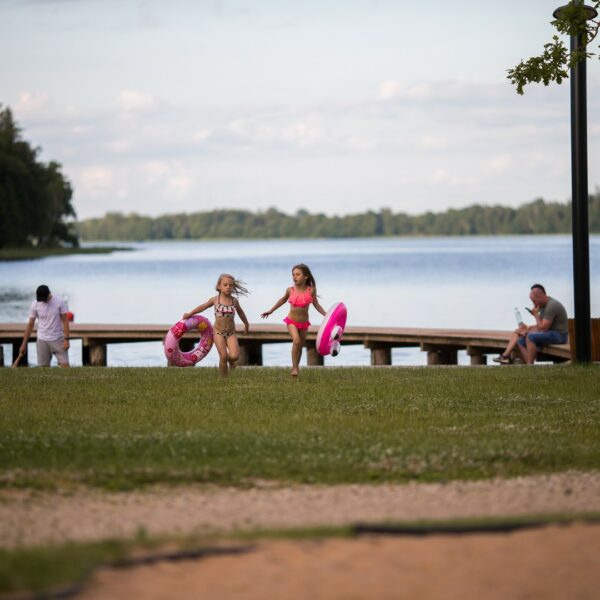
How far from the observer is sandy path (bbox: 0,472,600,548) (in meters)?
7.82

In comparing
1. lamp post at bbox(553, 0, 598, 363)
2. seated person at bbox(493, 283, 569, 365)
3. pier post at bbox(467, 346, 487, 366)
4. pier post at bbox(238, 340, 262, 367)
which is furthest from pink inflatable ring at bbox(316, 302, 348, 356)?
pier post at bbox(238, 340, 262, 367)

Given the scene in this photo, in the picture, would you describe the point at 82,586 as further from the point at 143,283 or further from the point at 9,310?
the point at 143,283

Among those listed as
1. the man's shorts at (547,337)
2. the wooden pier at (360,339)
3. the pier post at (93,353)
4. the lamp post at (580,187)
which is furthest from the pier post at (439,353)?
the lamp post at (580,187)

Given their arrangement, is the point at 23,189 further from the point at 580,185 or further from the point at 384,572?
the point at 384,572

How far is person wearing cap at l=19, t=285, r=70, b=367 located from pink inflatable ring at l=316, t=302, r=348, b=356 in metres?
5.05

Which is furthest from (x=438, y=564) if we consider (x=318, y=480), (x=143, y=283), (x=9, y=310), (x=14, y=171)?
(x=14, y=171)

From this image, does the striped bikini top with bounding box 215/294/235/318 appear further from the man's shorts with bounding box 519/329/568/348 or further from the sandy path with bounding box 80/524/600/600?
the sandy path with bounding box 80/524/600/600

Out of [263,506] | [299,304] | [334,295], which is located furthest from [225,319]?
[334,295]

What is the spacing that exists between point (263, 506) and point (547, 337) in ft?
44.4

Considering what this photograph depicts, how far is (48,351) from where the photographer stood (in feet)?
70.0

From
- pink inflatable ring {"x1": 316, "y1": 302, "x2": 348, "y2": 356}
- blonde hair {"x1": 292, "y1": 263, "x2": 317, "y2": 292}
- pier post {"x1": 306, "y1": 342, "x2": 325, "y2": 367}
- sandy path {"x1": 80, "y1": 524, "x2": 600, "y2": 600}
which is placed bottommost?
pier post {"x1": 306, "y1": 342, "x2": 325, "y2": 367}

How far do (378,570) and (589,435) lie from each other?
19.4 feet

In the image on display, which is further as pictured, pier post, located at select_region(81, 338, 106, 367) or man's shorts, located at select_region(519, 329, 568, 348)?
pier post, located at select_region(81, 338, 106, 367)

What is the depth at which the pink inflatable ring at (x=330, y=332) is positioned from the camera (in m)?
18.4
